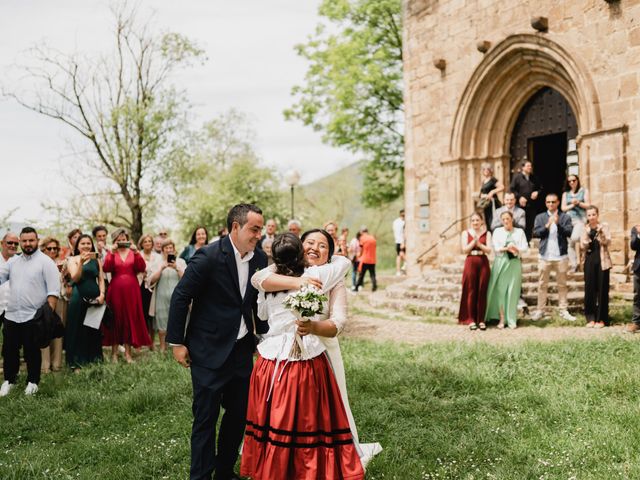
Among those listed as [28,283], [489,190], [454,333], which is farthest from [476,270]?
[28,283]

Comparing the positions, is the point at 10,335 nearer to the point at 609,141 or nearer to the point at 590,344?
the point at 590,344

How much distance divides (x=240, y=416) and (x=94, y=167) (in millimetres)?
16937

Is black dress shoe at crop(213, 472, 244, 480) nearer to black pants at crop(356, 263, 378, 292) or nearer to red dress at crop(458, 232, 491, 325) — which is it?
red dress at crop(458, 232, 491, 325)

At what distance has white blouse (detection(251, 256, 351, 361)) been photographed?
375cm

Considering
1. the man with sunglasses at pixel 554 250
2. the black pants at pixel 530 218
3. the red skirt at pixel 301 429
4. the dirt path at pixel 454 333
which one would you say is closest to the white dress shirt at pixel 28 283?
the red skirt at pixel 301 429

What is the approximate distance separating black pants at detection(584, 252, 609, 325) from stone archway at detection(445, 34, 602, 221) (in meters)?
3.03

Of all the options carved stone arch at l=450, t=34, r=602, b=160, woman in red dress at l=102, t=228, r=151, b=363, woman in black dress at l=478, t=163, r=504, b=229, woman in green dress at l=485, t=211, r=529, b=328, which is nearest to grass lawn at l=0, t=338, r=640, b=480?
woman in red dress at l=102, t=228, r=151, b=363

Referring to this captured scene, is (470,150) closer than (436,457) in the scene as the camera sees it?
No

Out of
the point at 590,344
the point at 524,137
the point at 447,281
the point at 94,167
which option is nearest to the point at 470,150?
the point at 524,137

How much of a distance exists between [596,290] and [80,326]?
7744 mm

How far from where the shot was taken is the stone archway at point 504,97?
1122 cm

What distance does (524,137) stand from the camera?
1376cm

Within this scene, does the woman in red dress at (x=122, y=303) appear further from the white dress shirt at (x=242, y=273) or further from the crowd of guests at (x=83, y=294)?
the white dress shirt at (x=242, y=273)

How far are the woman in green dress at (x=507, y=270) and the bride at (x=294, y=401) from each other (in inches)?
260
